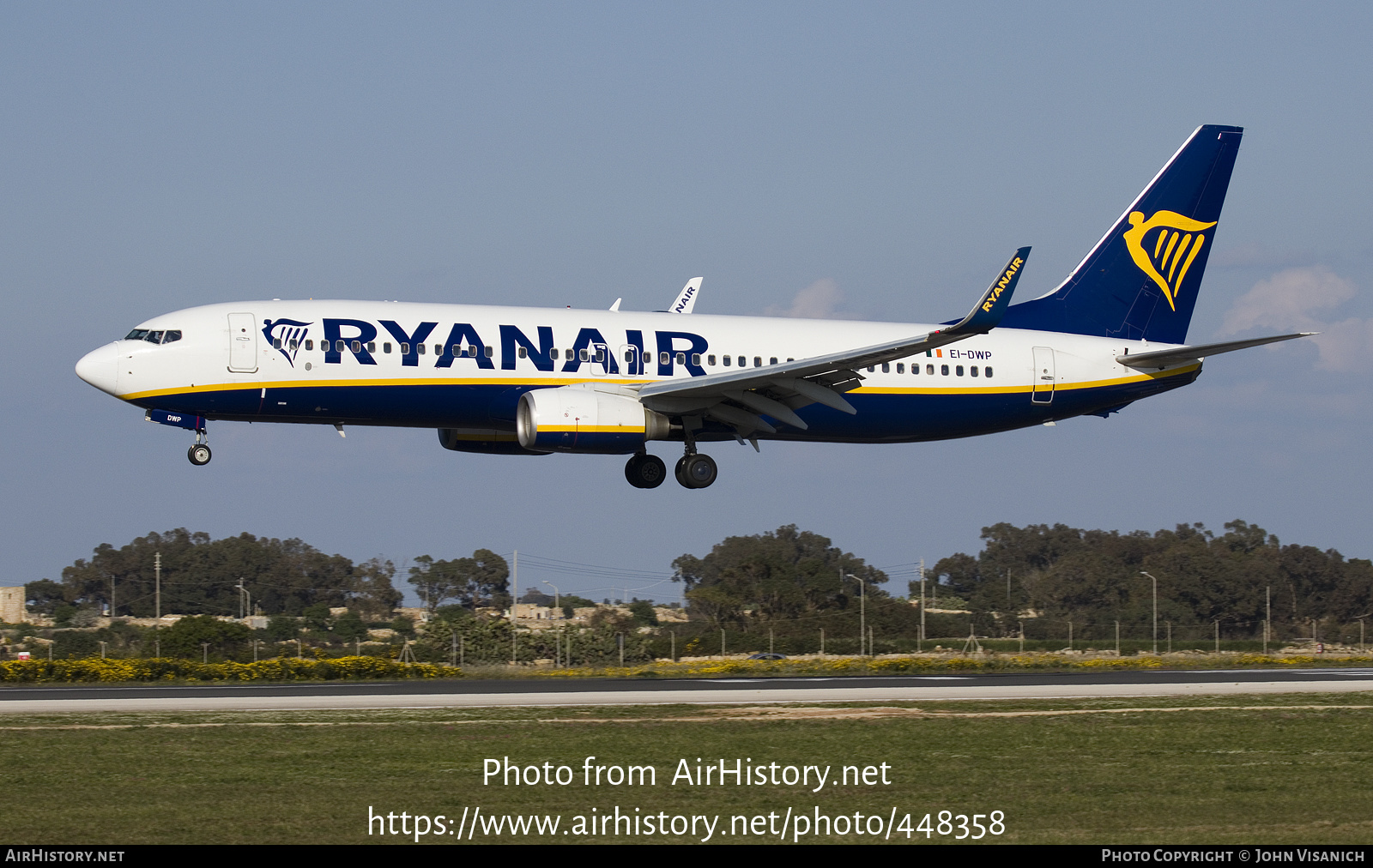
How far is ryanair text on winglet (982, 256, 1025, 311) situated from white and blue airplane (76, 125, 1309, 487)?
0.04m

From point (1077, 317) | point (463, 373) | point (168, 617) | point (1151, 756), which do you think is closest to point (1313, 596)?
point (1077, 317)

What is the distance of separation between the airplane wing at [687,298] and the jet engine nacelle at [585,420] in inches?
304

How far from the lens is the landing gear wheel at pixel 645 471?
4181 cm

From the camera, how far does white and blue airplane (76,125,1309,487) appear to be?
119ft

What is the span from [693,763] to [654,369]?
19.2 metres

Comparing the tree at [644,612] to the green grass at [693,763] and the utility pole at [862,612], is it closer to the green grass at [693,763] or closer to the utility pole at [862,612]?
the utility pole at [862,612]

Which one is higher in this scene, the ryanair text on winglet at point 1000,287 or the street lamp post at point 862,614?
the ryanair text on winglet at point 1000,287

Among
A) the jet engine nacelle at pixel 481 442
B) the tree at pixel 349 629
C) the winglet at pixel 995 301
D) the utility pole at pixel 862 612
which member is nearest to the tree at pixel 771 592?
the utility pole at pixel 862 612

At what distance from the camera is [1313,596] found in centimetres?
10281

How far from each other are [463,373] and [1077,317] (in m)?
19.1

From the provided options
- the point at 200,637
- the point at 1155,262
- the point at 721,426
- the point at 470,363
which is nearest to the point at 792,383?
the point at 721,426

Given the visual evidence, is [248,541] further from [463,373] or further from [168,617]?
[463,373]

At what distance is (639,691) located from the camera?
3303 cm

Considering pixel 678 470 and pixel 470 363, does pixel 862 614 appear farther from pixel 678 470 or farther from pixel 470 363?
pixel 470 363
